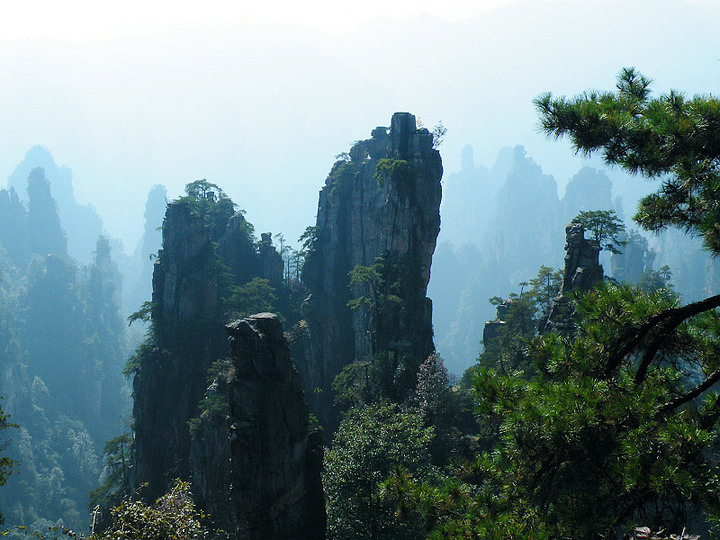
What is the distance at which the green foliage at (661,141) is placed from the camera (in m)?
5.64

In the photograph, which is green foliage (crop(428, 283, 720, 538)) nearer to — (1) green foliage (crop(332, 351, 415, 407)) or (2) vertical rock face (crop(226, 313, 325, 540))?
(2) vertical rock face (crop(226, 313, 325, 540))

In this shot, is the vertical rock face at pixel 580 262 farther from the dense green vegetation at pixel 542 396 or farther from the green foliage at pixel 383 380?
the green foliage at pixel 383 380

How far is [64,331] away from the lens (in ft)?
279

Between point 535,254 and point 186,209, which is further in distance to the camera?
point 535,254

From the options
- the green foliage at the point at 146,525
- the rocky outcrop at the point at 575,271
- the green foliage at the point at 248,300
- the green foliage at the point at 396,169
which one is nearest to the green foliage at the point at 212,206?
the green foliage at the point at 248,300

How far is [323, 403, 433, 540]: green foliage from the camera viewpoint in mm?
16750

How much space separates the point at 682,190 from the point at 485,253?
187 metres

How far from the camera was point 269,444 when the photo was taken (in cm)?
1675

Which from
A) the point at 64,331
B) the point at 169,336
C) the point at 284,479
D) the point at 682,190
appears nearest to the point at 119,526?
the point at 284,479

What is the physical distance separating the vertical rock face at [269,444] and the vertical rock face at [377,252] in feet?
46.6

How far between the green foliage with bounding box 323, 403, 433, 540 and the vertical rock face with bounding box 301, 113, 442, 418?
13321mm

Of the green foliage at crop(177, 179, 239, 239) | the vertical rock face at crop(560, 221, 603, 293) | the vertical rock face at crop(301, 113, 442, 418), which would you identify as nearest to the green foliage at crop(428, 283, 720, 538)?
the vertical rock face at crop(560, 221, 603, 293)

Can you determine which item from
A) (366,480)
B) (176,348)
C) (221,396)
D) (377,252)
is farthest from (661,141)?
(176,348)

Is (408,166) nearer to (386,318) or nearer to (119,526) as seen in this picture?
(386,318)
